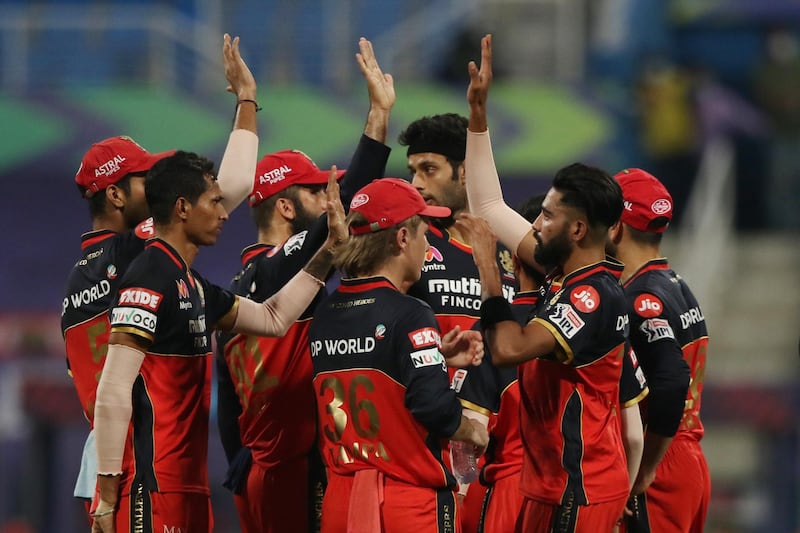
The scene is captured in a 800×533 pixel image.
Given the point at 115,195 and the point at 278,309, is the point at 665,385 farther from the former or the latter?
the point at 115,195

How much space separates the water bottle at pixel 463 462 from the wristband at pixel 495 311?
649 millimetres

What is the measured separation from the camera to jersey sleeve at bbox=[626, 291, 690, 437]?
6.33 metres

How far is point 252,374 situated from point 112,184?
3.77ft

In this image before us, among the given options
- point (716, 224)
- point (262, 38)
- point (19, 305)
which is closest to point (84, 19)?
point (262, 38)

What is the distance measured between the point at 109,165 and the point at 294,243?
3.06 ft

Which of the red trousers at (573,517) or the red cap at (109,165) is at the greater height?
the red cap at (109,165)

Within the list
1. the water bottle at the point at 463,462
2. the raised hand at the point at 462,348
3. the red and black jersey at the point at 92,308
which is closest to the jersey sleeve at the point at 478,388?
the water bottle at the point at 463,462

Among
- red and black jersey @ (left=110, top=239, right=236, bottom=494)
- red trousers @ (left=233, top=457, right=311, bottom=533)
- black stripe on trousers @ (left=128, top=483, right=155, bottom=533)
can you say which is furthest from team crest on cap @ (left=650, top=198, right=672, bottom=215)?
black stripe on trousers @ (left=128, top=483, right=155, bottom=533)

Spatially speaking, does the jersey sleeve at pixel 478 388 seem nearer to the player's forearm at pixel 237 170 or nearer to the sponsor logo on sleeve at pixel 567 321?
the sponsor logo on sleeve at pixel 567 321

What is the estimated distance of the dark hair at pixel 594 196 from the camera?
582 centimetres

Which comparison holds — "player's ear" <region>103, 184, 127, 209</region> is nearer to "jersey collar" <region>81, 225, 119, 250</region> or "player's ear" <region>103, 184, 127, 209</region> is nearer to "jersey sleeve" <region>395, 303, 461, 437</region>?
"jersey collar" <region>81, 225, 119, 250</region>

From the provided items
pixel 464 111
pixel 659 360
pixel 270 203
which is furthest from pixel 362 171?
pixel 464 111

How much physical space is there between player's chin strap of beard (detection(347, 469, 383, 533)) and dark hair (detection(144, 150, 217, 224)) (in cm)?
141

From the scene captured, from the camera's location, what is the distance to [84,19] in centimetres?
1758
